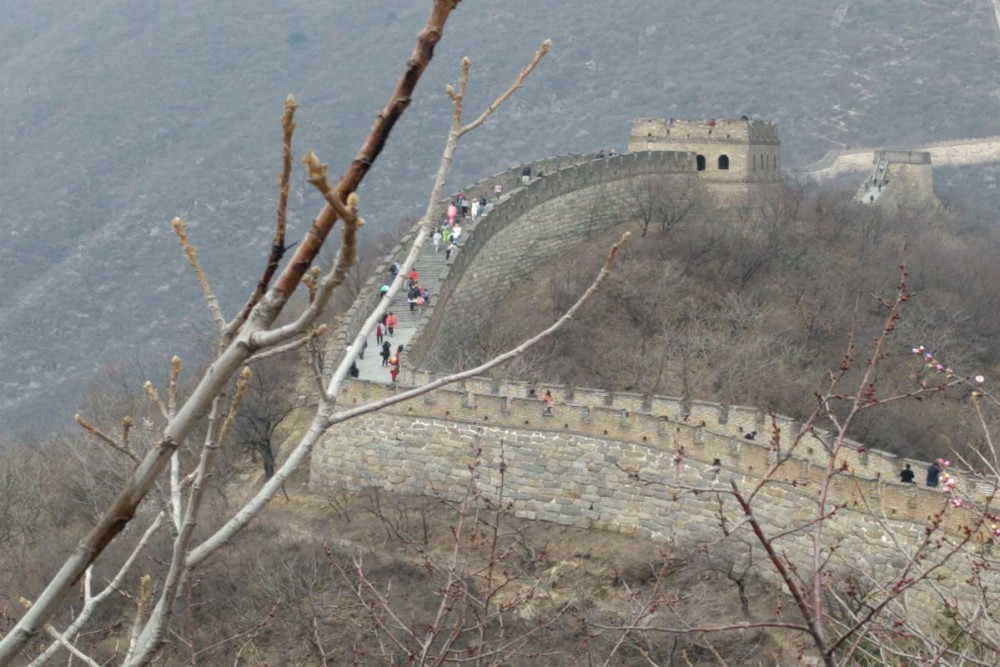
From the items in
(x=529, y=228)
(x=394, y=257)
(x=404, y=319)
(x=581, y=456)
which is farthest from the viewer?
(x=529, y=228)

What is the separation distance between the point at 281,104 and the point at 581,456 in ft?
159

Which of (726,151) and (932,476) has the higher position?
(726,151)

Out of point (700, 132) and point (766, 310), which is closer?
point (766, 310)

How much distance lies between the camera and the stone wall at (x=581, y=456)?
19672 millimetres

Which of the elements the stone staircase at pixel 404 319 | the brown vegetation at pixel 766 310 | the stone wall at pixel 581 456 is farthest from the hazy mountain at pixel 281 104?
the stone wall at pixel 581 456

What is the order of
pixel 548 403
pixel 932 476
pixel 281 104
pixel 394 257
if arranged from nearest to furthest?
1. pixel 932 476
2. pixel 548 403
3. pixel 394 257
4. pixel 281 104

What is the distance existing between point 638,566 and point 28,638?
16388 millimetres

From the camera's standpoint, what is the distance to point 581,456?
21.7 metres

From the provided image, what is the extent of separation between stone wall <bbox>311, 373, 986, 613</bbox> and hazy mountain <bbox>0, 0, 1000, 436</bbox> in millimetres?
25390

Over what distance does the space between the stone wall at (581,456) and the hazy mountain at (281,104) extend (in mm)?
25390

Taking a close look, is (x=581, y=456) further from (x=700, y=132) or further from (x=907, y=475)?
(x=700, y=132)

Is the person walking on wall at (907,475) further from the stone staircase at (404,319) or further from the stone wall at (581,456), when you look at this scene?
the stone staircase at (404,319)

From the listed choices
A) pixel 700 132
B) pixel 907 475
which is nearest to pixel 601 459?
pixel 907 475

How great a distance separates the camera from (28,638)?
4266mm
